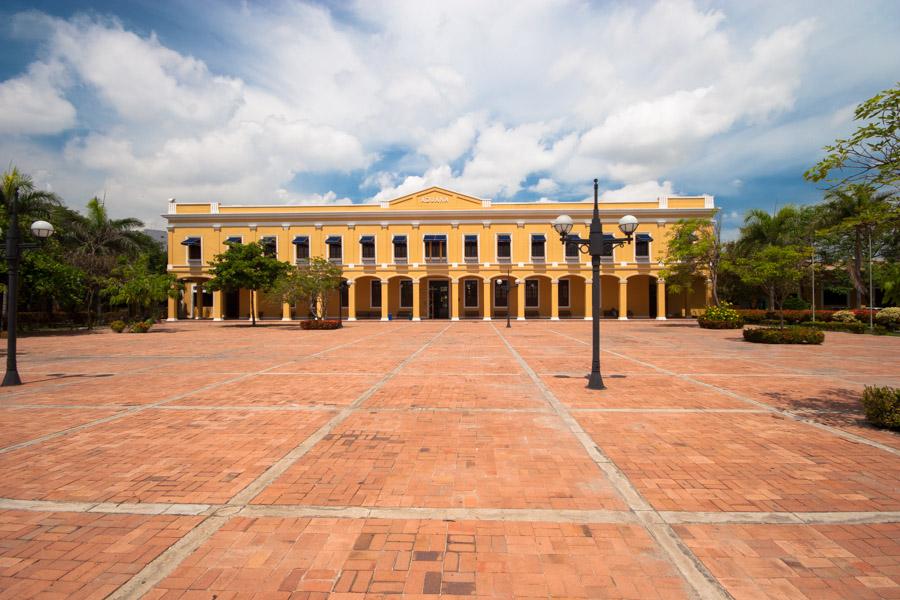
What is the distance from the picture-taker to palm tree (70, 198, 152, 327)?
83.5 ft

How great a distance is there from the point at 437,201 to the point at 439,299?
27.8ft

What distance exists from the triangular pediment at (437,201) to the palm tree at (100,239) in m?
19.2

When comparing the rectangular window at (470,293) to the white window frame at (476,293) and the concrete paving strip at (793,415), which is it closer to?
the white window frame at (476,293)

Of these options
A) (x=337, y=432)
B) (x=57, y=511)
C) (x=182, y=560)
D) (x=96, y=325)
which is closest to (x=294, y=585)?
(x=182, y=560)

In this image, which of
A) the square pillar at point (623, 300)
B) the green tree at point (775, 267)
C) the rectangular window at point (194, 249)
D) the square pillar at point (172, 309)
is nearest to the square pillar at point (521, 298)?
the square pillar at point (623, 300)

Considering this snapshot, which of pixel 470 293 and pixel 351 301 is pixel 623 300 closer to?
pixel 470 293

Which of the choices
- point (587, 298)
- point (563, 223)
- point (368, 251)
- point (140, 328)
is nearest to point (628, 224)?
point (563, 223)

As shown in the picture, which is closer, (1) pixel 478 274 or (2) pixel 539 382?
(2) pixel 539 382

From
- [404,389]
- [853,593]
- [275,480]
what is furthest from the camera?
[404,389]

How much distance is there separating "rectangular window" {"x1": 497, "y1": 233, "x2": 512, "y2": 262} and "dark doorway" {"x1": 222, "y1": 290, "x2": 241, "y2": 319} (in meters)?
22.4

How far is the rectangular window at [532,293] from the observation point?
3631 centimetres

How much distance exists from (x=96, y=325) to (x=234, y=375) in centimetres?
2641

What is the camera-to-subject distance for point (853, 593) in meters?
2.48

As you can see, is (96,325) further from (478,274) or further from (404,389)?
(404,389)
